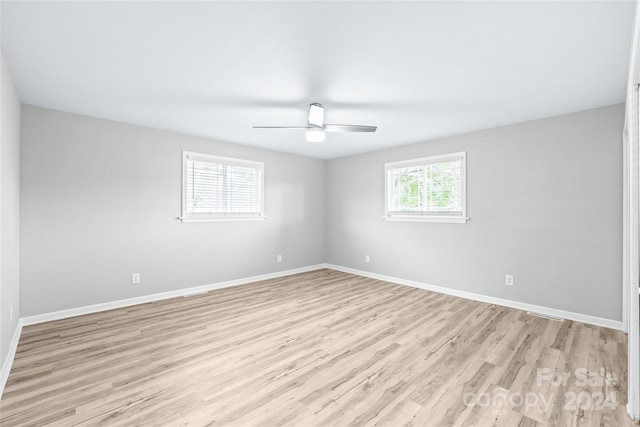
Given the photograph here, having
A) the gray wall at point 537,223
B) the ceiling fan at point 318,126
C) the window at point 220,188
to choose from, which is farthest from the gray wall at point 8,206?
the gray wall at point 537,223

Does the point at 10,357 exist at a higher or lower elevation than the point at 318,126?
lower

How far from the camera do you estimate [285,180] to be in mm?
5664

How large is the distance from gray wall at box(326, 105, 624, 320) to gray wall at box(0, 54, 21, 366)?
166 inches

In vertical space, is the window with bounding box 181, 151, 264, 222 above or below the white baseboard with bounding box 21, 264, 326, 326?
above

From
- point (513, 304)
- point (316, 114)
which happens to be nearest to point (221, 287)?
point (316, 114)

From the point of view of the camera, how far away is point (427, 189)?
4730 millimetres

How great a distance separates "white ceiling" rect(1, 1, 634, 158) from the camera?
173 centimetres

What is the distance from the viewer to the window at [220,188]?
14.5 feet

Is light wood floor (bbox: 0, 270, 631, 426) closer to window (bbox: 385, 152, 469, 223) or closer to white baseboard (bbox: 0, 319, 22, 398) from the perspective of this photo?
white baseboard (bbox: 0, 319, 22, 398)

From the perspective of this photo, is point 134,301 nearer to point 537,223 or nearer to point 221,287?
point 221,287

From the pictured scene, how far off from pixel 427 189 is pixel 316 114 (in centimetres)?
259

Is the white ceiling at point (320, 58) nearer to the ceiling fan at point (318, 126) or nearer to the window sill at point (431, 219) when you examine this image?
the ceiling fan at point (318, 126)

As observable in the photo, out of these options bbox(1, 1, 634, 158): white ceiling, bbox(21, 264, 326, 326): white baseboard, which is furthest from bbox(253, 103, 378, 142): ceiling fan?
bbox(21, 264, 326, 326): white baseboard

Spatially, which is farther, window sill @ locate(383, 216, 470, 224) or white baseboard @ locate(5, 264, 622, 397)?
window sill @ locate(383, 216, 470, 224)
